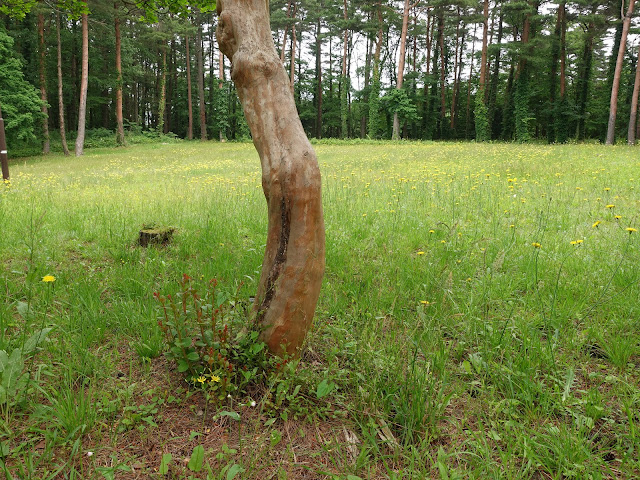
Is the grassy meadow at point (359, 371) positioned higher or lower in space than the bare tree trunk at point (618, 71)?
lower

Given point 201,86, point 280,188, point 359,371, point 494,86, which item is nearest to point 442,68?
point 494,86

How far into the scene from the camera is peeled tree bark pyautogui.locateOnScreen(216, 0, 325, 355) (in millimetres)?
2197

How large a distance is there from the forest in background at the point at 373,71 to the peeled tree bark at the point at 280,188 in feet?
74.2

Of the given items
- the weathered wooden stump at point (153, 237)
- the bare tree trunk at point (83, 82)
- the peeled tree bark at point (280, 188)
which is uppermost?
the bare tree trunk at point (83, 82)

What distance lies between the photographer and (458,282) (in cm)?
333

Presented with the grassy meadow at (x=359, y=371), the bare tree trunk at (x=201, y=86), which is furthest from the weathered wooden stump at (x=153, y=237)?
the bare tree trunk at (x=201, y=86)

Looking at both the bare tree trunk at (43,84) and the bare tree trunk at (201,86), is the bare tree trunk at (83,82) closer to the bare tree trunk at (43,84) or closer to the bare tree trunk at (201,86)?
the bare tree trunk at (43,84)

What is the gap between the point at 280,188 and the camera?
7.23 feet

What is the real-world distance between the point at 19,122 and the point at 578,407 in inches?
976

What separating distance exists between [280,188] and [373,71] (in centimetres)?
3640

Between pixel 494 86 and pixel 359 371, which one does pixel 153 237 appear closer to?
pixel 359 371

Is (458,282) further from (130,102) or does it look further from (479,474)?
(130,102)

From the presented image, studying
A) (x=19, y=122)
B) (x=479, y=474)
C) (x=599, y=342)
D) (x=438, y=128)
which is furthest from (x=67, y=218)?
(x=438, y=128)

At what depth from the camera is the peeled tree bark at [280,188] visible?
7.21ft
